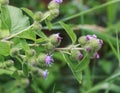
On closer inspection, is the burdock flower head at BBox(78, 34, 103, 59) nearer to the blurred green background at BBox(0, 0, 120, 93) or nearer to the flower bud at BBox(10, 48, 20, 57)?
the flower bud at BBox(10, 48, 20, 57)

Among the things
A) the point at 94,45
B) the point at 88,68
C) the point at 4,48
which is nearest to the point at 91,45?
the point at 94,45

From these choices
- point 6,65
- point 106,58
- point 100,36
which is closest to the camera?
point 6,65

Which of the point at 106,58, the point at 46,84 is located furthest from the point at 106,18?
the point at 46,84

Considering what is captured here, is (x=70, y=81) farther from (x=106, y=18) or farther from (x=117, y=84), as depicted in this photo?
(x=106, y=18)

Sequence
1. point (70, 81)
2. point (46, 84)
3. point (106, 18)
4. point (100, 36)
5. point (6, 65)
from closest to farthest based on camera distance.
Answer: point (6, 65), point (100, 36), point (46, 84), point (70, 81), point (106, 18)

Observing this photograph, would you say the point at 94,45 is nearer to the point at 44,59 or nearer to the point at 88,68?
the point at 44,59

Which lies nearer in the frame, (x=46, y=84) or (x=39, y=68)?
(x=39, y=68)

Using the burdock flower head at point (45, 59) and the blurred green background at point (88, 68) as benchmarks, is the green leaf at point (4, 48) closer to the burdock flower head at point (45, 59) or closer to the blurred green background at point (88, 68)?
the burdock flower head at point (45, 59)

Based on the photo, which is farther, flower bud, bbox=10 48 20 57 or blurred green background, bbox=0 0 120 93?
blurred green background, bbox=0 0 120 93

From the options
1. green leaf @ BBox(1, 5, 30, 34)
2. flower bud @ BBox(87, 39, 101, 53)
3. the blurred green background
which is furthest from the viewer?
the blurred green background

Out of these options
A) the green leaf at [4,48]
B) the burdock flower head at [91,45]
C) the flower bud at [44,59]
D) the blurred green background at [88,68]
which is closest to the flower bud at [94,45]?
the burdock flower head at [91,45]

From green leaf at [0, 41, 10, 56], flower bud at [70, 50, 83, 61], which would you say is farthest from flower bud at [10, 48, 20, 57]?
flower bud at [70, 50, 83, 61]
